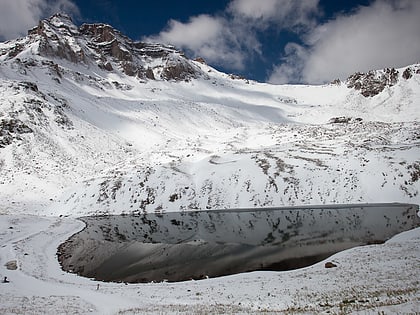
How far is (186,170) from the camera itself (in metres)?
70.3

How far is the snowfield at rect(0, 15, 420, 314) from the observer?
18.6 metres

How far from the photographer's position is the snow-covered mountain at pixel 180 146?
59.5 meters

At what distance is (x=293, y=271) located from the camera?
2370 centimetres

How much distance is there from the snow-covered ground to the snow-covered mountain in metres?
31.3

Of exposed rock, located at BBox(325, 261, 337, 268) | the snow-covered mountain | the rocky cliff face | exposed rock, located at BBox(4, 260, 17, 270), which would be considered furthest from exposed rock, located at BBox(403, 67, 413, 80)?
exposed rock, located at BBox(4, 260, 17, 270)

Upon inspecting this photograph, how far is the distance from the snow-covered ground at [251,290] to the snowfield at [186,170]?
12 cm

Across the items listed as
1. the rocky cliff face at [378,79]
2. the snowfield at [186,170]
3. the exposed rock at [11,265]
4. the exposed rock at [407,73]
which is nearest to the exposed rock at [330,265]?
the snowfield at [186,170]

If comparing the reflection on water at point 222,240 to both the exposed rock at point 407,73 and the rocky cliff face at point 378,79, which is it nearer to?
the rocky cliff face at point 378,79

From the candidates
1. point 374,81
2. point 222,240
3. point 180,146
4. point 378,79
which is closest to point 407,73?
point 378,79

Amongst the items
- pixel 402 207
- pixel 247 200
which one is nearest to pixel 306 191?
pixel 247 200

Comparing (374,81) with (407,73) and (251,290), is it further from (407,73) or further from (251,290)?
(251,290)

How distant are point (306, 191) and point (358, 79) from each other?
147 m

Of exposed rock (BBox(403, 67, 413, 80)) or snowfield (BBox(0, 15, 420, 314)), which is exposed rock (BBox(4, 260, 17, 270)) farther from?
exposed rock (BBox(403, 67, 413, 80))

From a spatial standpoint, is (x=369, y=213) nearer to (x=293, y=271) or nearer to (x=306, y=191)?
(x=306, y=191)
